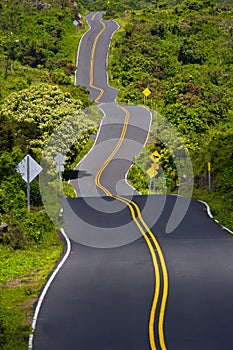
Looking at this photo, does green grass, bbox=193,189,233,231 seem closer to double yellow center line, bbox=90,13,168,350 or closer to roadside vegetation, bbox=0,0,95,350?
double yellow center line, bbox=90,13,168,350

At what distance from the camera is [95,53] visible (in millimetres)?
103125

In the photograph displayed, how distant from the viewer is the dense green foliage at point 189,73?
4159 centimetres

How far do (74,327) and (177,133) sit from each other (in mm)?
38494

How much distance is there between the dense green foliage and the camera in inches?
1638

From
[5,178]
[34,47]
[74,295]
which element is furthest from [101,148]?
[74,295]

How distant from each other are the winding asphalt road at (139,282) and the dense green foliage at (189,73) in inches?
223

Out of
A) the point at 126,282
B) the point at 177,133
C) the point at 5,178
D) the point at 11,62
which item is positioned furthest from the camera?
the point at 11,62

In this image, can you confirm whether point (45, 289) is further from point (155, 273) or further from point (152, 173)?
point (152, 173)

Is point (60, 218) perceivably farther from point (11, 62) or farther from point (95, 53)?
point (95, 53)

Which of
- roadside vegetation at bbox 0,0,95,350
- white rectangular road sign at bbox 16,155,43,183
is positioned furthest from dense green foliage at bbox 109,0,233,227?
white rectangular road sign at bbox 16,155,43,183

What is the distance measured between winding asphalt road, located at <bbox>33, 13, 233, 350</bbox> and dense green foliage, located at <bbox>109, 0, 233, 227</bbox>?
566cm

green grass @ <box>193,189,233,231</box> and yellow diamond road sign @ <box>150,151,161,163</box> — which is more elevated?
green grass @ <box>193,189,233,231</box>

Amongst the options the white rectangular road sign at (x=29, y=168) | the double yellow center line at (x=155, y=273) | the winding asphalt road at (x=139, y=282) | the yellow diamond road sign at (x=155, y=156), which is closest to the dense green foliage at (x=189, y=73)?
the yellow diamond road sign at (x=155, y=156)

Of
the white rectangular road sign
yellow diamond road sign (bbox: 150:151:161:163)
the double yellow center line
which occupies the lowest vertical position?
yellow diamond road sign (bbox: 150:151:161:163)
